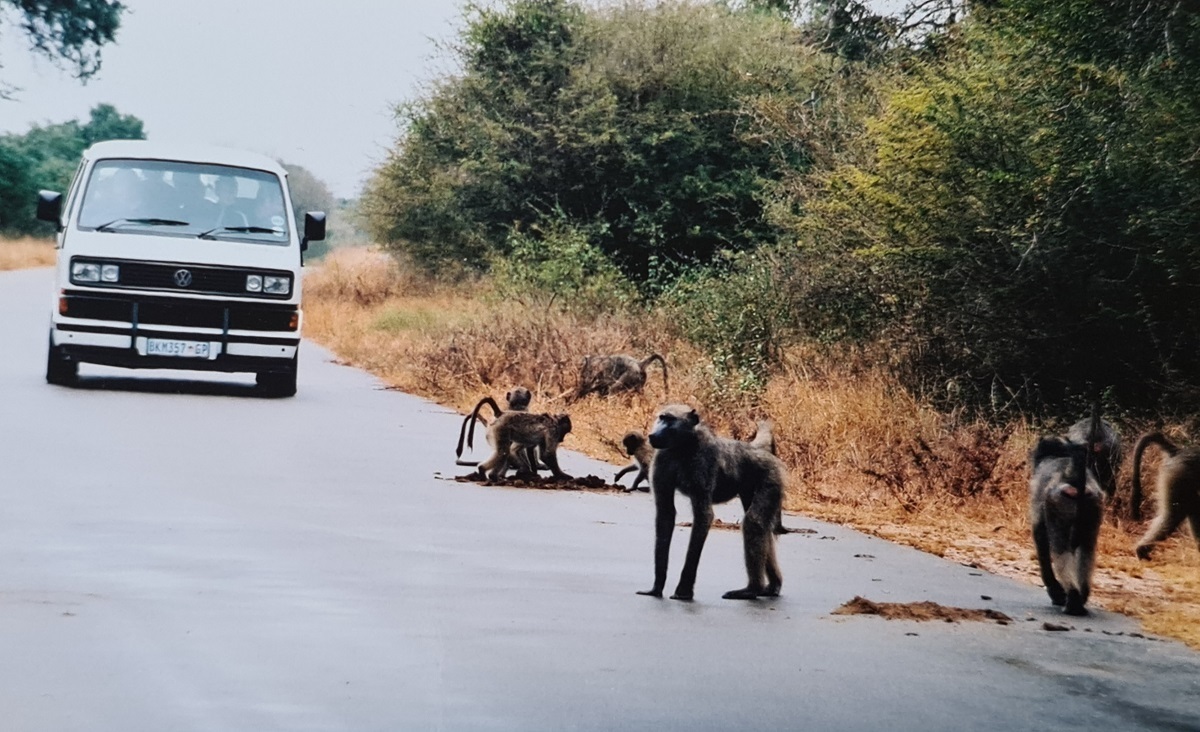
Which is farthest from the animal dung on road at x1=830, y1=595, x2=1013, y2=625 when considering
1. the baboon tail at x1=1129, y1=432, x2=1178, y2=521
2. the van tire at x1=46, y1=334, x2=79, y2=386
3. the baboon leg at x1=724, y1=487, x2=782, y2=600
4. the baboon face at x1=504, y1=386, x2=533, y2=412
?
the van tire at x1=46, y1=334, x2=79, y2=386

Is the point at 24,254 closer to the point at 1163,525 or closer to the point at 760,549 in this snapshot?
the point at 1163,525

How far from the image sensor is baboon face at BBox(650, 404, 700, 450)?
365 inches

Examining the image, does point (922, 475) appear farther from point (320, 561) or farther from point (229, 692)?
point (229, 692)

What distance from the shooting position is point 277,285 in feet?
62.3

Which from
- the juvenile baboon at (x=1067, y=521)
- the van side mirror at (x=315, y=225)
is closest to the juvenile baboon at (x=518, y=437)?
the juvenile baboon at (x=1067, y=521)

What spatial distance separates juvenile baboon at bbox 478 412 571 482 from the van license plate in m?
5.77

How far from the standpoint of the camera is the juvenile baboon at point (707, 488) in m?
9.16

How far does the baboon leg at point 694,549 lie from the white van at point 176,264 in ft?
34.1

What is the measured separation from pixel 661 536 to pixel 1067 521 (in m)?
2.12

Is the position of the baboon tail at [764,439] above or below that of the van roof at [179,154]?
below

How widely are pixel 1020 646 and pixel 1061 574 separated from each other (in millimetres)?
1281

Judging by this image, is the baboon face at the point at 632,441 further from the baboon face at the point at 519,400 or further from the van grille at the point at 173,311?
the van grille at the point at 173,311

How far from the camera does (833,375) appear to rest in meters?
19.7

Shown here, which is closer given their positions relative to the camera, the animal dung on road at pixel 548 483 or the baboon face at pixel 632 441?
the baboon face at pixel 632 441
